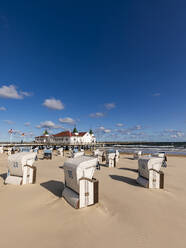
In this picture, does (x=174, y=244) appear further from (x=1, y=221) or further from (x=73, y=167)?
(x=1, y=221)

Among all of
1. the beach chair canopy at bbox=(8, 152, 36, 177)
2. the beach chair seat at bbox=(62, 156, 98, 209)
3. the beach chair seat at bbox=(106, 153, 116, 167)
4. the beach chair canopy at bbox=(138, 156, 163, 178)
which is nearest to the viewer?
the beach chair seat at bbox=(62, 156, 98, 209)

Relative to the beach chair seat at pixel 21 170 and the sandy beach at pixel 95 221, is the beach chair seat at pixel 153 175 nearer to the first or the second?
the sandy beach at pixel 95 221

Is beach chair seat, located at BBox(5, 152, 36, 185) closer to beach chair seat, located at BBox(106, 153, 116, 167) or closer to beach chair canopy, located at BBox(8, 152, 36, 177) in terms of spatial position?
beach chair canopy, located at BBox(8, 152, 36, 177)

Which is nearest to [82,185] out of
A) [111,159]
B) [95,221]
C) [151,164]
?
[95,221]

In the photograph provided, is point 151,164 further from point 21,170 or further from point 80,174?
point 21,170

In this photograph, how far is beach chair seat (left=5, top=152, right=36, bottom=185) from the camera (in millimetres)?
7477

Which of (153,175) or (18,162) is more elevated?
(18,162)

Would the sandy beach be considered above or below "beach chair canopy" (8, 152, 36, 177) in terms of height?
below

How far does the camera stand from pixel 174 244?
3.35 metres

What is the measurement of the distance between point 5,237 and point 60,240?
152 centimetres

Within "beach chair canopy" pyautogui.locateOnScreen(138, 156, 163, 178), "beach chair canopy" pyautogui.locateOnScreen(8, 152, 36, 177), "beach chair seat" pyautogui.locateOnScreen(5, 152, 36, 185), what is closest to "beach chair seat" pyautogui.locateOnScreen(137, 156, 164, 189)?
"beach chair canopy" pyautogui.locateOnScreen(138, 156, 163, 178)

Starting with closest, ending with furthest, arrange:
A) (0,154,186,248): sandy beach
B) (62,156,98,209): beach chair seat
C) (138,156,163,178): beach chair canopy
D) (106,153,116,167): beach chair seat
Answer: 1. (0,154,186,248): sandy beach
2. (62,156,98,209): beach chair seat
3. (138,156,163,178): beach chair canopy
4. (106,153,116,167): beach chair seat

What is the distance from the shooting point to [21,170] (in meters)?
7.49

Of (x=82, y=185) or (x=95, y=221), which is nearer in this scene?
(x=95, y=221)
